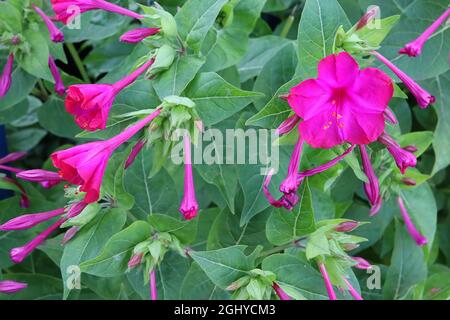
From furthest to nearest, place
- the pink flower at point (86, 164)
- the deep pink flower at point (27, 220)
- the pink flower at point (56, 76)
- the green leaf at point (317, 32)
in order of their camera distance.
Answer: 1. the pink flower at point (56, 76)
2. the deep pink flower at point (27, 220)
3. the green leaf at point (317, 32)
4. the pink flower at point (86, 164)

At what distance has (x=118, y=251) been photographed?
1.12 metres

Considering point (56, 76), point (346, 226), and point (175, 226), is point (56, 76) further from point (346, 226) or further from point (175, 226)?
point (346, 226)

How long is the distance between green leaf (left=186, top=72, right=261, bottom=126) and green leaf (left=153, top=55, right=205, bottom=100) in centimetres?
2

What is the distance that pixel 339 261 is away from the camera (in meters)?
1.11

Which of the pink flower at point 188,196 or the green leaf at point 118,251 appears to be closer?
the pink flower at point 188,196

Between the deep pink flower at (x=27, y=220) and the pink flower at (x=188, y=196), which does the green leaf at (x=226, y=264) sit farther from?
the deep pink flower at (x=27, y=220)

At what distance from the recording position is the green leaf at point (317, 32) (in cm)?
104

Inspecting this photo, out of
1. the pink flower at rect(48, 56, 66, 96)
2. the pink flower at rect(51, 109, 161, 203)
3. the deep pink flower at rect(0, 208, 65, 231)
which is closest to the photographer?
the pink flower at rect(51, 109, 161, 203)

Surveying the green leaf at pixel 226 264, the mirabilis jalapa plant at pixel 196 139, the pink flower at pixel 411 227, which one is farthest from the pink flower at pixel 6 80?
the pink flower at pixel 411 227

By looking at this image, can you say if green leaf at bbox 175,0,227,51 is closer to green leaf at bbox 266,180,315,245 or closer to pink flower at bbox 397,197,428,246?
green leaf at bbox 266,180,315,245

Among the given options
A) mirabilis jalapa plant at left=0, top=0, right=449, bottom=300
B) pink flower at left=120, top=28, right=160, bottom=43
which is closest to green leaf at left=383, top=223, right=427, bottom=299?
mirabilis jalapa plant at left=0, top=0, right=449, bottom=300

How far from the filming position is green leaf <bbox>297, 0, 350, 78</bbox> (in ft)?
3.40

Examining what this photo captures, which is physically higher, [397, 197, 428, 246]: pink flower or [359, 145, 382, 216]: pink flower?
[359, 145, 382, 216]: pink flower
